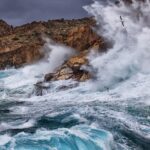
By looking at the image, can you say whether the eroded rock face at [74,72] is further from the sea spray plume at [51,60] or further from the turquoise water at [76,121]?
the sea spray plume at [51,60]

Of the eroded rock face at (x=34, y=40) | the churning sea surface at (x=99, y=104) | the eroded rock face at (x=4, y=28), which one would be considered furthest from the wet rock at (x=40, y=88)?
the eroded rock face at (x=4, y=28)

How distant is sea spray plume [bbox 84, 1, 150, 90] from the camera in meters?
27.4

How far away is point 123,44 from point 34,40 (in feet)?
83.3

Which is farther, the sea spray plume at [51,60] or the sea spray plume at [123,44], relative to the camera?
the sea spray plume at [51,60]

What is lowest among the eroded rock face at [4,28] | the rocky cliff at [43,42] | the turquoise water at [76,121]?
the turquoise water at [76,121]

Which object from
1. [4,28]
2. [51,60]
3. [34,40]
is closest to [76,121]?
[51,60]

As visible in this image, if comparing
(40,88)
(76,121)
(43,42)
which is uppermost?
(43,42)

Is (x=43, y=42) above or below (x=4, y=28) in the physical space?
below

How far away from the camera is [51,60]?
141 feet

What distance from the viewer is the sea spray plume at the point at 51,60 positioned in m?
41.2

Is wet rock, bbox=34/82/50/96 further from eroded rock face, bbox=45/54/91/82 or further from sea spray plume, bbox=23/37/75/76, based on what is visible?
sea spray plume, bbox=23/37/75/76

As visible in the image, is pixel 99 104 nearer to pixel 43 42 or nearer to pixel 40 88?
pixel 40 88

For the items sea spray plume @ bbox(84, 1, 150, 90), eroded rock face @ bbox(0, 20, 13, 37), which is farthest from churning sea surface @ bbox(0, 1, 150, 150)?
eroded rock face @ bbox(0, 20, 13, 37)

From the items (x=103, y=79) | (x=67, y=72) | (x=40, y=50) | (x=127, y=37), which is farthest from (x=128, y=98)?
(x=40, y=50)
